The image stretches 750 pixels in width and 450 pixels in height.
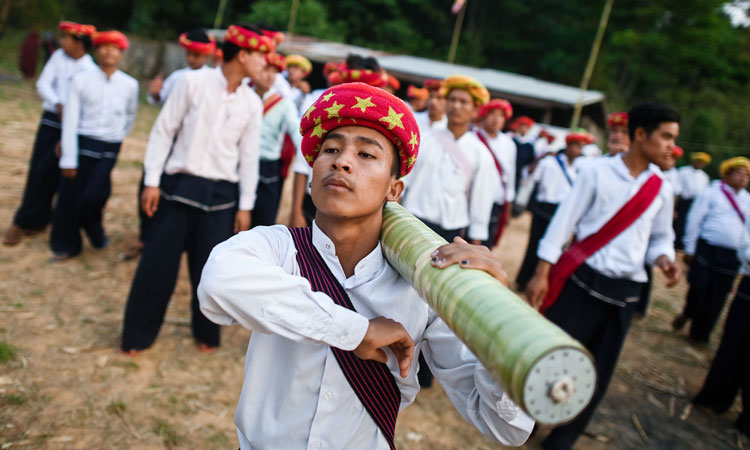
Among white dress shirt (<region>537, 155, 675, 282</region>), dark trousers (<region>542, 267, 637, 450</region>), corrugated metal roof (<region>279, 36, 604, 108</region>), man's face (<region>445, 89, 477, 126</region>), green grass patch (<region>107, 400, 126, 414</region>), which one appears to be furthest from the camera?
corrugated metal roof (<region>279, 36, 604, 108</region>)

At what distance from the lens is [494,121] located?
22.5ft

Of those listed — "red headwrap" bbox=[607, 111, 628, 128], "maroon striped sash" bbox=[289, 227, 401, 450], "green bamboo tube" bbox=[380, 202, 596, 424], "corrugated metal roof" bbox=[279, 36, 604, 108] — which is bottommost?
"maroon striped sash" bbox=[289, 227, 401, 450]

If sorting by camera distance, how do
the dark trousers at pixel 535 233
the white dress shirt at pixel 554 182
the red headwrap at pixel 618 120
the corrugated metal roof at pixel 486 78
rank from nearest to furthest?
the red headwrap at pixel 618 120, the dark trousers at pixel 535 233, the white dress shirt at pixel 554 182, the corrugated metal roof at pixel 486 78

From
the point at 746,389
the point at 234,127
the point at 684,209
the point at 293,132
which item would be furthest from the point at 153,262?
the point at 684,209

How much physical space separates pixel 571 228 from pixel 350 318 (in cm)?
261

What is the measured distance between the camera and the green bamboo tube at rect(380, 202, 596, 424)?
97 centimetres

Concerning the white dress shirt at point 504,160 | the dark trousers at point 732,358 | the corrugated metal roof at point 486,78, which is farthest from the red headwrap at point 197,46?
the corrugated metal roof at point 486,78

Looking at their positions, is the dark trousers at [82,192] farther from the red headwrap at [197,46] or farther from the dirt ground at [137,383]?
the red headwrap at [197,46]

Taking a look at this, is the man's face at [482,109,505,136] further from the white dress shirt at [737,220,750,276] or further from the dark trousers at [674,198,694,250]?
the dark trousers at [674,198,694,250]

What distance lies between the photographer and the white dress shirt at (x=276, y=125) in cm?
516

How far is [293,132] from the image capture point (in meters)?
5.11

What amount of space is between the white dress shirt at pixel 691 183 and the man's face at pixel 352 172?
1203cm

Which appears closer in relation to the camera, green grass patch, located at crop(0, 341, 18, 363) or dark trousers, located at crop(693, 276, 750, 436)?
green grass patch, located at crop(0, 341, 18, 363)

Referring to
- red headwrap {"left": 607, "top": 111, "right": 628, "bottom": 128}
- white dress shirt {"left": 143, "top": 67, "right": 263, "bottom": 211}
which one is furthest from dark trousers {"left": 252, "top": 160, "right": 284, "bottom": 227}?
red headwrap {"left": 607, "top": 111, "right": 628, "bottom": 128}
